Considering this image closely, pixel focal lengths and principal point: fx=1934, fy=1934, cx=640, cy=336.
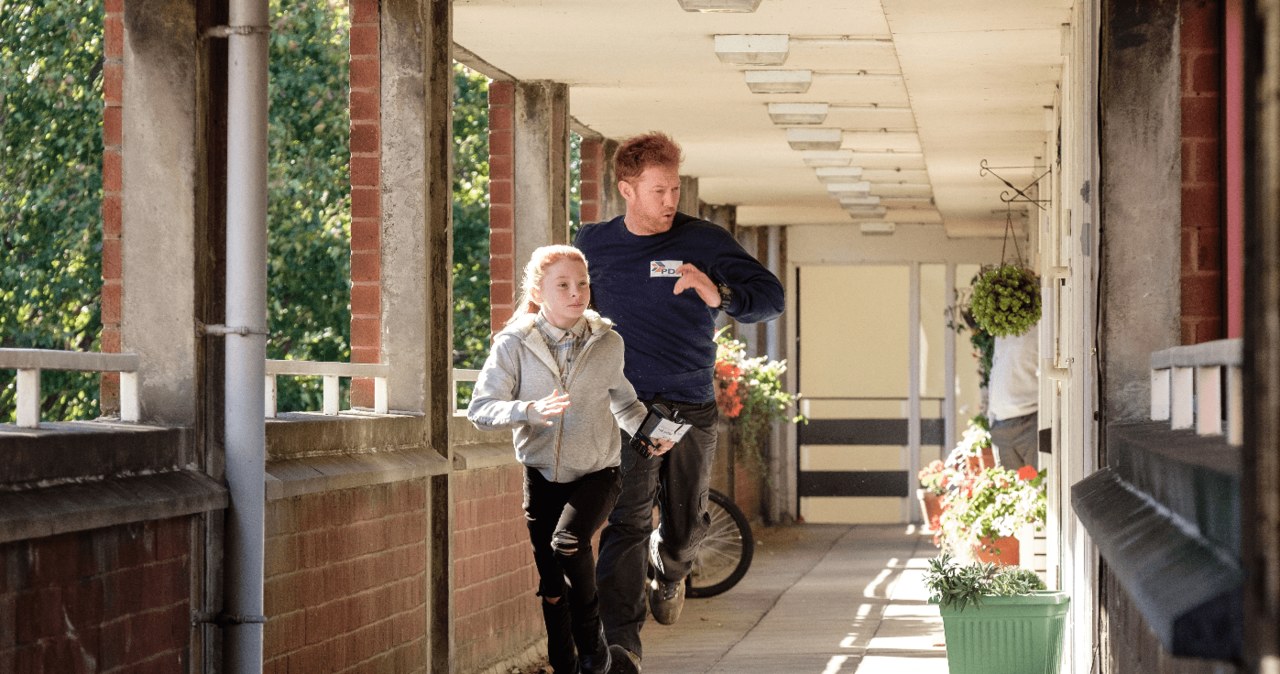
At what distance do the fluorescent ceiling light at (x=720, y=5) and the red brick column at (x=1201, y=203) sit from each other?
210 centimetres

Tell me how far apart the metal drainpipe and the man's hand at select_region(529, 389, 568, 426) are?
661 millimetres

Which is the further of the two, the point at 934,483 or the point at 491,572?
the point at 934,483

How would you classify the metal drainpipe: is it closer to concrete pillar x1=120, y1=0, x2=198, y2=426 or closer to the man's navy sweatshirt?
concrete pillar x1=120, y1=0, x2=198, y2=426

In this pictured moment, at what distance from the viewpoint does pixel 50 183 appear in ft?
50.1

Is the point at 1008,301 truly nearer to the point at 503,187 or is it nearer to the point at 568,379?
the point at 503,187

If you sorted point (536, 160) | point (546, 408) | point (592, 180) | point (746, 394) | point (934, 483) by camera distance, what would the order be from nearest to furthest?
point (546, 408) → point (536, 160) → point (592, 180) → point (934, 483) → point (746, 394)

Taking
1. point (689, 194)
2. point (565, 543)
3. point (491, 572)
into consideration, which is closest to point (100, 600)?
point (565, 543)

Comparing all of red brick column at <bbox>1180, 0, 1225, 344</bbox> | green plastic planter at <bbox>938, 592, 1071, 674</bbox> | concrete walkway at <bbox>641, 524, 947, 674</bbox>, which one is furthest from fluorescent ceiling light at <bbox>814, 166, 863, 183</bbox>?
red brick column at <bbox>1180, 0, 1225, 344</bbox>

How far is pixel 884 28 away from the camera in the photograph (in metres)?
7.85

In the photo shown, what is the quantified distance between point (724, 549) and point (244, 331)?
21.7 ft

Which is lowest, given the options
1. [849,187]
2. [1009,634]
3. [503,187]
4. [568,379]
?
[1009,634]

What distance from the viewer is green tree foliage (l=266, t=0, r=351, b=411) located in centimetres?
1744

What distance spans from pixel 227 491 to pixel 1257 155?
3.29 meters

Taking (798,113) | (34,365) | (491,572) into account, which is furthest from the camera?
(798,113)
